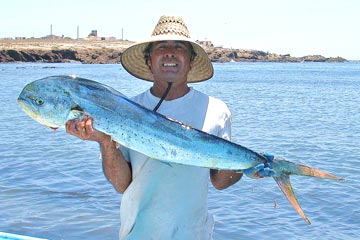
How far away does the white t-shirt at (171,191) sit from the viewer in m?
3.05

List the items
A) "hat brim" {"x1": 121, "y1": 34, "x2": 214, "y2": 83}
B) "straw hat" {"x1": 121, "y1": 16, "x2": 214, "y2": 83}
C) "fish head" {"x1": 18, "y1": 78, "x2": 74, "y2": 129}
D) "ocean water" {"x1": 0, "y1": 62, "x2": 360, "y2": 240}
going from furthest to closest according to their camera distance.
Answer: "ocean water" {"x1": 0, "y1": 62, "x2": 360, "y2": 240} < "hat brim" {"x1": 121, "y1": 34, "x2": 214, "y2": 83} < "straw hat" {"x1": 121, "y1": 16, "x2": 214, "y2": 83} < "fish head" {"x1": 18, "y1": 78, "x2": 74, "y2": 129}

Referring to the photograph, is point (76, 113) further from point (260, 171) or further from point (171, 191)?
point (260, 171)

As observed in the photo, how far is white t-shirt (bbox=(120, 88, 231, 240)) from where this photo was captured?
10.00ft

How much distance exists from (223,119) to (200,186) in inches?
16.8

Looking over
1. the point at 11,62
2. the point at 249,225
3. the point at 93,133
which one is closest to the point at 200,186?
the point at 93,133

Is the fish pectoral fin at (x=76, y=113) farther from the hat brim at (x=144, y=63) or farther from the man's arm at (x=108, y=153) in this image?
the hat brim at (x=144, y=63)

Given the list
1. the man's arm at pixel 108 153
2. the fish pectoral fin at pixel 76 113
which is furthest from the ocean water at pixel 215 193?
the fish pectoral fin at pixel 76 113

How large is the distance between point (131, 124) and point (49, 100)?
44 cm

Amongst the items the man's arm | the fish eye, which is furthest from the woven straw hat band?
the fish eye

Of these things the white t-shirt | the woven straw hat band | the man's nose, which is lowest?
the white t-shirt

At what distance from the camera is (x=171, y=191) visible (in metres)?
3.05

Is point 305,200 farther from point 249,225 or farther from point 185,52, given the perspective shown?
point 185,52

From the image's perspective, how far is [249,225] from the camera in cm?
830

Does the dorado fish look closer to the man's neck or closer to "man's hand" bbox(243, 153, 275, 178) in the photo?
"man's hand" bbox(243, 153, 275, 178)
